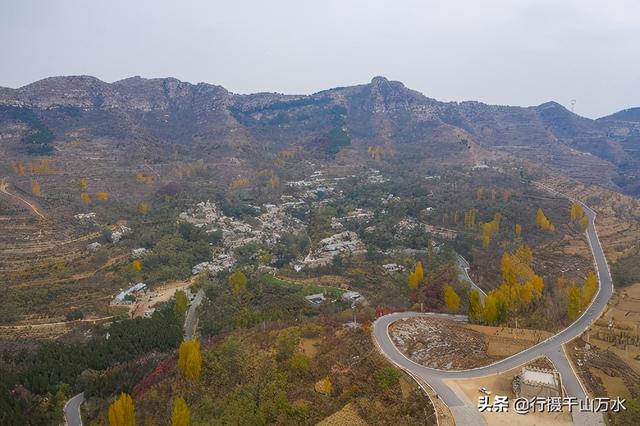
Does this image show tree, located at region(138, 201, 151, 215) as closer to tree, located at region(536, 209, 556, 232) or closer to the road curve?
the road curve

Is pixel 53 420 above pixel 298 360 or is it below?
below

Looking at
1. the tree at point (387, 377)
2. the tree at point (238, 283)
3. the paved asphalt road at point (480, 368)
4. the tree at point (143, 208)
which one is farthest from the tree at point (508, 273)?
the tree at point (143, 208)

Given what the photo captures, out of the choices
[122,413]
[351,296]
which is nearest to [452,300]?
[351,296]

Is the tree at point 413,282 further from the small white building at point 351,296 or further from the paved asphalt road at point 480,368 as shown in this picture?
the paved asphalt road at point 480,368

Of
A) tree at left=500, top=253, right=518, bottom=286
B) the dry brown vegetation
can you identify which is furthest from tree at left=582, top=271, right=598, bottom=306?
the dry brown vegetation

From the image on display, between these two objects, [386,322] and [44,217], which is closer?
[386,322]

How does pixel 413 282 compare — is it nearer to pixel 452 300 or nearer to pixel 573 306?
pixel 452 300

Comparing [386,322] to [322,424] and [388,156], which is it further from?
[388,156]

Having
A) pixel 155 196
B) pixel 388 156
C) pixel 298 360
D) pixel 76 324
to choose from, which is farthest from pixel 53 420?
pixel 388 156
